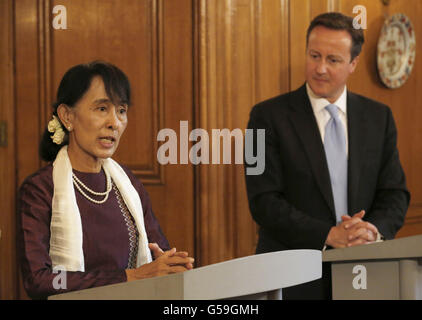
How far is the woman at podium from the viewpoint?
61.7 inches

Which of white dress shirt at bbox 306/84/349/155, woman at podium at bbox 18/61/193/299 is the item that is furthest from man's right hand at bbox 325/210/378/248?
woman at podium at bbox 18/61/193/299

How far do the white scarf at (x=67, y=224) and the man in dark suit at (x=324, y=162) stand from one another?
897 mm

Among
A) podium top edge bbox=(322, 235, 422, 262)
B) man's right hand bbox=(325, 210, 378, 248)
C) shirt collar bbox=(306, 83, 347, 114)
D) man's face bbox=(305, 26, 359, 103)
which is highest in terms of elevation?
man's face bbox=(305, 26, 359, 103)

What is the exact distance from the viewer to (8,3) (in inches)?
105

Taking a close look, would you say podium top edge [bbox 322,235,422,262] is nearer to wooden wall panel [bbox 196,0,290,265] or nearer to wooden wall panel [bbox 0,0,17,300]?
wooden wall panel [bbox 196,0,290,265]

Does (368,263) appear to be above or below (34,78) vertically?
below

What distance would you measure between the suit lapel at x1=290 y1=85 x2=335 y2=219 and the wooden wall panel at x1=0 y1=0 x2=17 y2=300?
3.88 feet

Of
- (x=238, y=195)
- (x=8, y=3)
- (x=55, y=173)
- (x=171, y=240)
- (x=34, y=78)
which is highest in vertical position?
(x=8, y=3)

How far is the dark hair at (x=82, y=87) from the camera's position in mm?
1734

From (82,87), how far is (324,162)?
123 centimetres

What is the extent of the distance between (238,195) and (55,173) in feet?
5.24
